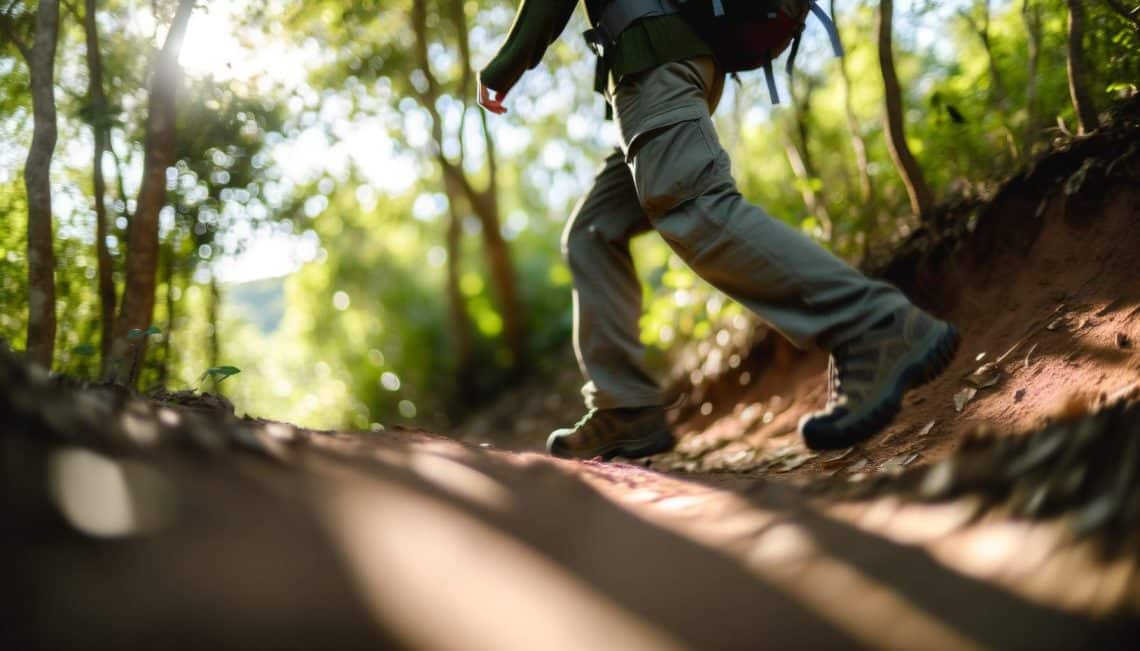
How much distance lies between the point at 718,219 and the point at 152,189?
2.25m

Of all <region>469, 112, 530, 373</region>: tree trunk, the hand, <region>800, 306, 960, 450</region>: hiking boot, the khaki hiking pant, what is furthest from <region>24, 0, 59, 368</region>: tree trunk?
<region>469, 112, 530, 373</region>: tree trunk

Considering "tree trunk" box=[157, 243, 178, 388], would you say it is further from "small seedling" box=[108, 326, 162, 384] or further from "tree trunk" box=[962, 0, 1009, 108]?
"tree trunk" box=[962, 0, 1009, 108]

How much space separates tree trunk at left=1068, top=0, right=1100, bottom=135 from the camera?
2.50 metres

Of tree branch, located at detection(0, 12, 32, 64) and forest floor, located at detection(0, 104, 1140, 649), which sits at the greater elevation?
tree branch, located at detection(0, 12, 32, 64)

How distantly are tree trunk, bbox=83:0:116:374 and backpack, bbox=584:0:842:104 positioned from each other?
1.98 meters

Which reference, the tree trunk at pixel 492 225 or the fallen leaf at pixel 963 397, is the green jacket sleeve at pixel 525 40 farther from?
the tree trunk at pixel 492 225

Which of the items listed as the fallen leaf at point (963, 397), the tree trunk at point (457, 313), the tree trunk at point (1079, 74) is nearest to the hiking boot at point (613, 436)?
the fallen leaf at point (963, 397)

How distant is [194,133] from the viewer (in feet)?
11.8

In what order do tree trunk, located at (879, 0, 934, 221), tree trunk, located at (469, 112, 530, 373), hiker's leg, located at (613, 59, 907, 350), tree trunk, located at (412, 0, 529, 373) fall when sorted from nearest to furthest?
hiker's leg, located at (613, 59, 907, 350)
tree trunk, located at (879, 0, 934, 221)
tree trunk, located at (412, 0, 529, 373)
tree trunk, located at (469, 112, 530, 373)

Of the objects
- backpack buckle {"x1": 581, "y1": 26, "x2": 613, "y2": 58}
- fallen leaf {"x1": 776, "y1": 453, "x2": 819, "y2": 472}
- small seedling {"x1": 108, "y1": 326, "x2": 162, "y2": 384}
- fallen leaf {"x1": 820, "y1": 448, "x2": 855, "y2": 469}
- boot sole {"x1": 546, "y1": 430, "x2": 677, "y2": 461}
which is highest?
backpack buckle {"x1": 581, "y1": 26, "x2": 613, "y2": 58}

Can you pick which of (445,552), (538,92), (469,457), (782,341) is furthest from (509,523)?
(538,92)

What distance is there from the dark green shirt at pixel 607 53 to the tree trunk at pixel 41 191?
4.50 feet

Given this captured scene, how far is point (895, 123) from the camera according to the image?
319 centimetres

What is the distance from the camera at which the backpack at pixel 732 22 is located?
7.11 ft
